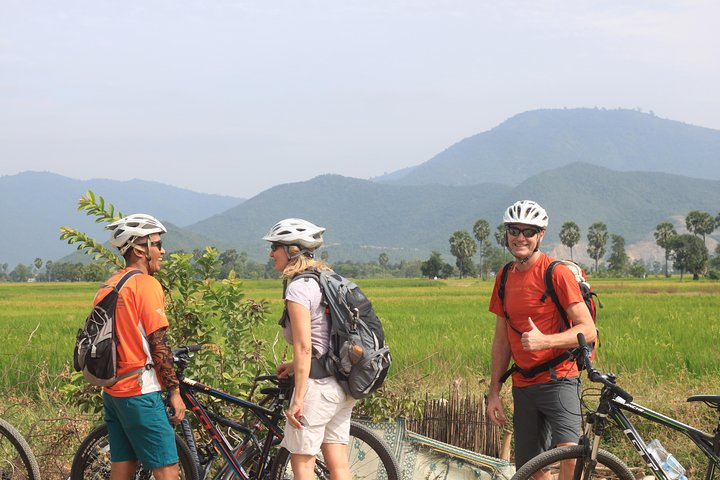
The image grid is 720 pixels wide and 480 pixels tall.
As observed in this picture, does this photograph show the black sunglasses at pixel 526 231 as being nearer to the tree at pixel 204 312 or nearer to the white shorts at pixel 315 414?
the white shorts at pixel 315 414

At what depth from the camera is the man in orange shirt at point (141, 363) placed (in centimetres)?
406

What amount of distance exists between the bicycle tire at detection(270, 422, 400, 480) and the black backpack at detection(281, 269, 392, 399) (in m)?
0.71

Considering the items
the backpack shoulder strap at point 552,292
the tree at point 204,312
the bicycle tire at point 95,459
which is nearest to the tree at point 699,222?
the tree at point 204,312

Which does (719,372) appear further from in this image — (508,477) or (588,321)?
(588,321)

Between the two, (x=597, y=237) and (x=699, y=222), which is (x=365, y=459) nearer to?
(x=699, y=222)

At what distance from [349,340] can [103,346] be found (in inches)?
50.5

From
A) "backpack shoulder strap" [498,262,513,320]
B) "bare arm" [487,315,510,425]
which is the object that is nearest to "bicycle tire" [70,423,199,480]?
"bare arm" [487,315,510,425]

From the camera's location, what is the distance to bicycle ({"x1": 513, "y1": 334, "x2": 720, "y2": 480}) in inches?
161

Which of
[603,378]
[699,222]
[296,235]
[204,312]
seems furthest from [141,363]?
[699,222]

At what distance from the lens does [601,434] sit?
13.3 ft

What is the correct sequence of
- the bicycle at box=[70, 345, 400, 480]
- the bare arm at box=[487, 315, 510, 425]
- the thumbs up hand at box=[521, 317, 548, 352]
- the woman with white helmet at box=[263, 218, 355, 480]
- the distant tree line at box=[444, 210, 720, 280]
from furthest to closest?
1. the distant tree line at box=[444, 210, 720, 280]
2. the bare arm at box=[487, 315, 510, 425]
3. the bicycle at box=[70, 345, 400, 480]
4. the thumbs up hand at box=[521, 317, 548, 352]
5. the woman with white helmet at box=[263, 218, 355, 480]

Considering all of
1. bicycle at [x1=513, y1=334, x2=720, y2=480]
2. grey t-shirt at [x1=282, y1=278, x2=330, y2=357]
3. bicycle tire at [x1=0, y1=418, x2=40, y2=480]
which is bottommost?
bicycle tire at [x1=0, y1=418, x2=40, y2=480]

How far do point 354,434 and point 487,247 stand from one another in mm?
155648

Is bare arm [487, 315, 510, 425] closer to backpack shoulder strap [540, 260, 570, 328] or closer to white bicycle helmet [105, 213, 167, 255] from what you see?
backpack shoulder strap [540, 260, 570, 328]
